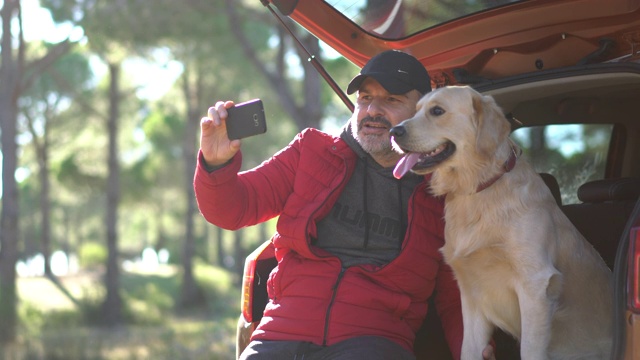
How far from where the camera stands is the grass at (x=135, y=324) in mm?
10836

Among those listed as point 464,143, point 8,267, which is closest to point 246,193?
point 464,143

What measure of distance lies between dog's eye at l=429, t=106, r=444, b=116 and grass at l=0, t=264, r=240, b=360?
308 inches

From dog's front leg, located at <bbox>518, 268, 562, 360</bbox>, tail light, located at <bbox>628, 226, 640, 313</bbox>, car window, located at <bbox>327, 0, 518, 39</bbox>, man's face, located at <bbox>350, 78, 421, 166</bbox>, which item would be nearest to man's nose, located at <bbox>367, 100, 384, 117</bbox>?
man's face, located at <bbox>350, 78, 421, 166</bbox>

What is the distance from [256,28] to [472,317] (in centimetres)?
1549

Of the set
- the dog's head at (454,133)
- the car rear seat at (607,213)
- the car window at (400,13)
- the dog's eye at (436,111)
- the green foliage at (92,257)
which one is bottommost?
the car rear seat at (607,213)

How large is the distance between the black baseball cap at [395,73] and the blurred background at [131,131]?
6632mm

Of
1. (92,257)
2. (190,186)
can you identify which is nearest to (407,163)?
(190,186)

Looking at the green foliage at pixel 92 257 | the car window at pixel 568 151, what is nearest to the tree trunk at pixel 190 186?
the green foliage at pixel 92 257

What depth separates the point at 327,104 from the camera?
18828mm

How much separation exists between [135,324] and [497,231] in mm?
14394

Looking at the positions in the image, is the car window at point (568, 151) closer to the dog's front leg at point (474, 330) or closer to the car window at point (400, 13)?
the car window at point (400, 13)

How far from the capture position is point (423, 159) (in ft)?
10.6

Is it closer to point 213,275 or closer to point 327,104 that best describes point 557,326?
point 327,104

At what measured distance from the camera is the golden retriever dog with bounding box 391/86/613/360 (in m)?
3.15
